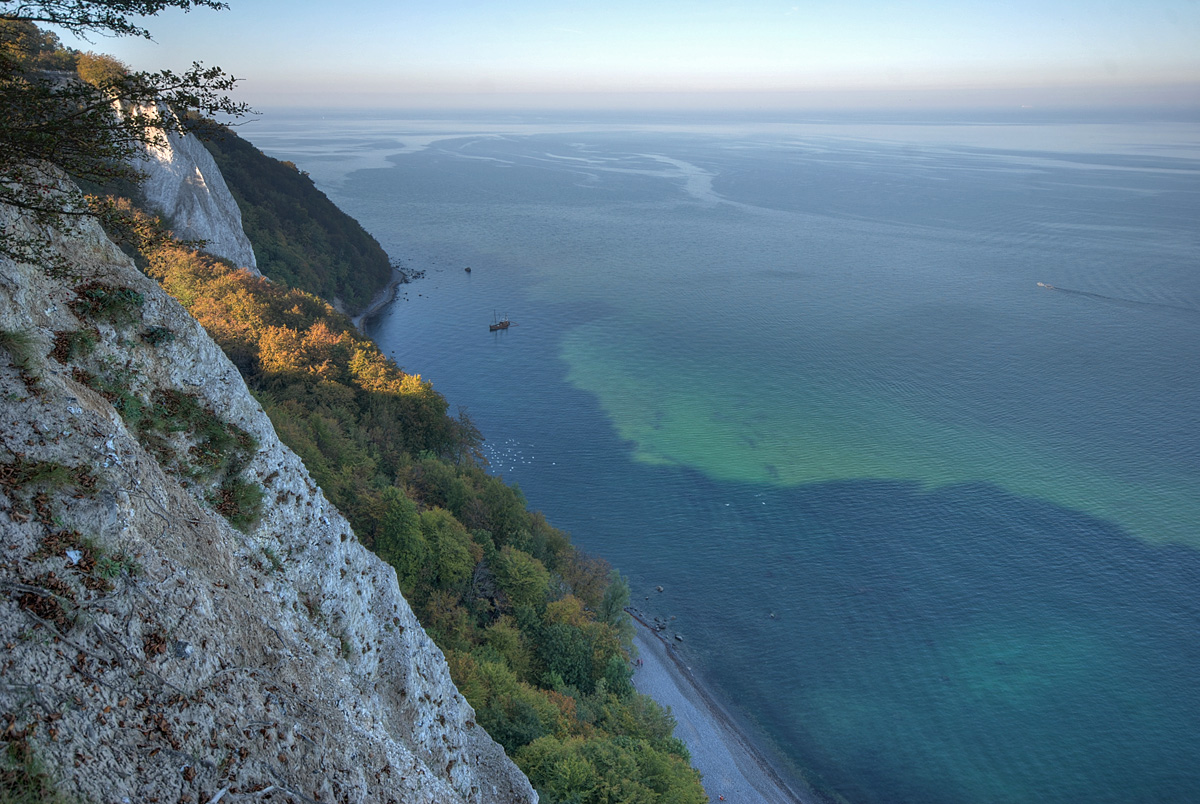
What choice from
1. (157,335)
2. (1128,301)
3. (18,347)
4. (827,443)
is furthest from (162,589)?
(1128,301)

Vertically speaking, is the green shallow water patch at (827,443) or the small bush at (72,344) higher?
the small bush at (72,344)

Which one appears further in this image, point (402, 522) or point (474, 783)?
point (402, 522)

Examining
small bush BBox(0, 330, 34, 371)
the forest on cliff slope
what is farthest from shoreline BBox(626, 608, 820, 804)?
small bush BBox(0, 330, 34, 371)

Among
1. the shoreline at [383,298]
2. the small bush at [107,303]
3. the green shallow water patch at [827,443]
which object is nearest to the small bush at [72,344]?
the small bush at [107,303]

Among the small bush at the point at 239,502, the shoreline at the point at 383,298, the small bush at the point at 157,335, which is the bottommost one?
the shoreline at the point at 383,298

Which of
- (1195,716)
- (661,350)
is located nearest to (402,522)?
(1195,716)

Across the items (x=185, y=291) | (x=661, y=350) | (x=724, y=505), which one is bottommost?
(x=724, y=505)

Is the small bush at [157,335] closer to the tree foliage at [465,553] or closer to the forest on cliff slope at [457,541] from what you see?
the forest on cliff slope at [457,541]

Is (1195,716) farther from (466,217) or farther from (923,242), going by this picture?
(466,217)
